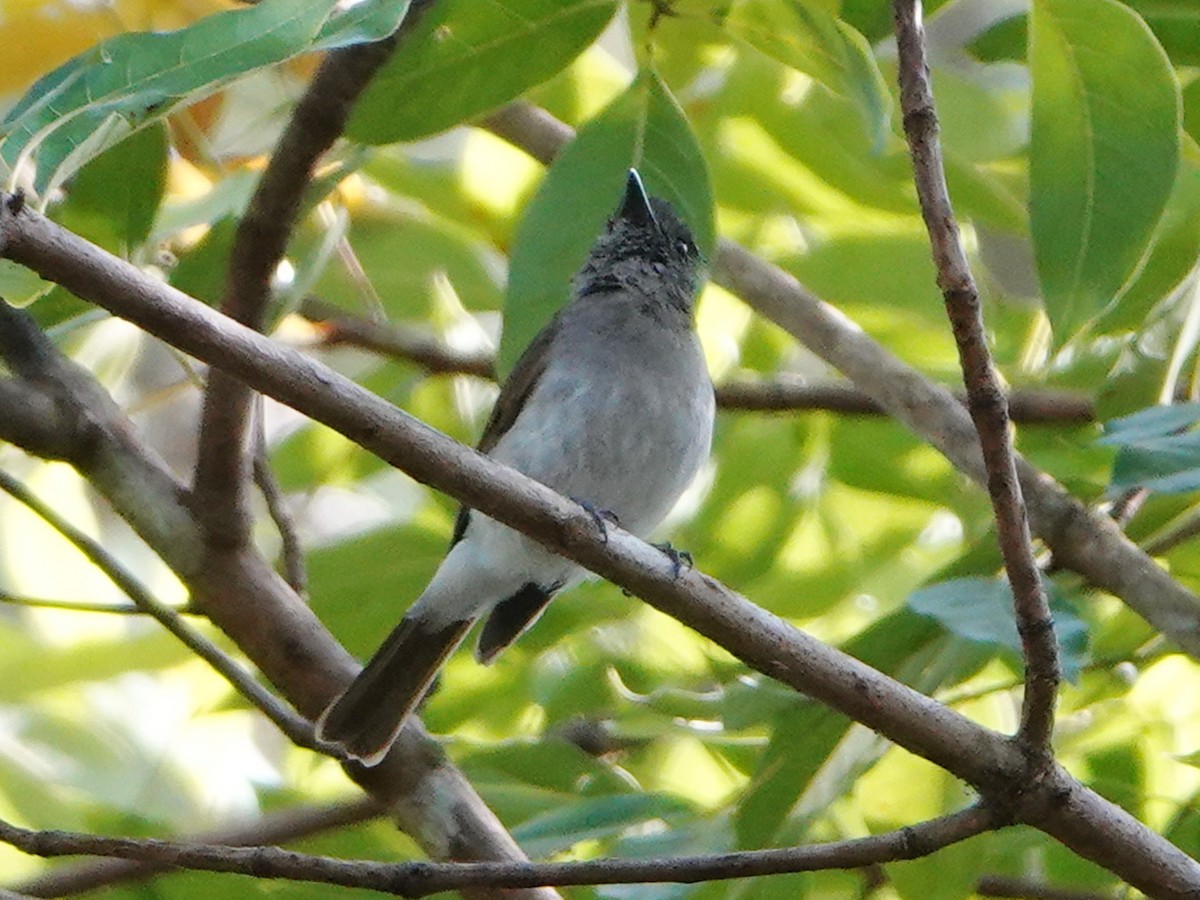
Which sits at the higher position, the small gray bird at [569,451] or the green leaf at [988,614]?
the small gray bird at [569,451]

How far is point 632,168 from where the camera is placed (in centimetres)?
269

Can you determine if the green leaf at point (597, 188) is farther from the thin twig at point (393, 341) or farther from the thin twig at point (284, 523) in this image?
the thin twig at point (393, 341)

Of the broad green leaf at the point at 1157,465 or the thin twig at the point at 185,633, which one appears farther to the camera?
the thin twig at the point at 185,633

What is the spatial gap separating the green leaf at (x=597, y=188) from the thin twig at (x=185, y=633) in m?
0.68

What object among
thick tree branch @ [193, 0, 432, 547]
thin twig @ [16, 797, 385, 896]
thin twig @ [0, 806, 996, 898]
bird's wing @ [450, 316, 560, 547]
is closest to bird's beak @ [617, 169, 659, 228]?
bird's wing @ [450, 316, 560, 547]

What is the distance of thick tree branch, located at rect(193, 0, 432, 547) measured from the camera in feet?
7.29

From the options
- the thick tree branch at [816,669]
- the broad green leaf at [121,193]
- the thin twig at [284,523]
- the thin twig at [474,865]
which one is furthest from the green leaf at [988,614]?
the broad green leaf at [121,193]

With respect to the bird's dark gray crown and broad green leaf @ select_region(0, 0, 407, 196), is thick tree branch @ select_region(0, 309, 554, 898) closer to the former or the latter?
broad green leaf @ select_region(0, 0, 407, 196)

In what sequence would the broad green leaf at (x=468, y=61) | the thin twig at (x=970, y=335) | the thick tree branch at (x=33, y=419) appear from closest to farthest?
the thin twig at (x=970, y=335)
the broad green leaf at (x=468, y=61)
the thick tree branch at (x=33, y=419)

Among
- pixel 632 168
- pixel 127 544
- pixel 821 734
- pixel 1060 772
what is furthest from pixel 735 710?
pixel 127 544

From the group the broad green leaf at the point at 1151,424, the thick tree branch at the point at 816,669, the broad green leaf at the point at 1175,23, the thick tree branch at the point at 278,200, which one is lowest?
the thick tree branch at the point at 816,669

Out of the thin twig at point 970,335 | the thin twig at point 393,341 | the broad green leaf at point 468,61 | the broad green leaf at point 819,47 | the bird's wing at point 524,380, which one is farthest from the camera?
the thin twig at point 393,341

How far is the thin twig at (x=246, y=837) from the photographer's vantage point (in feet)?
9.73

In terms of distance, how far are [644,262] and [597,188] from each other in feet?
3.52
